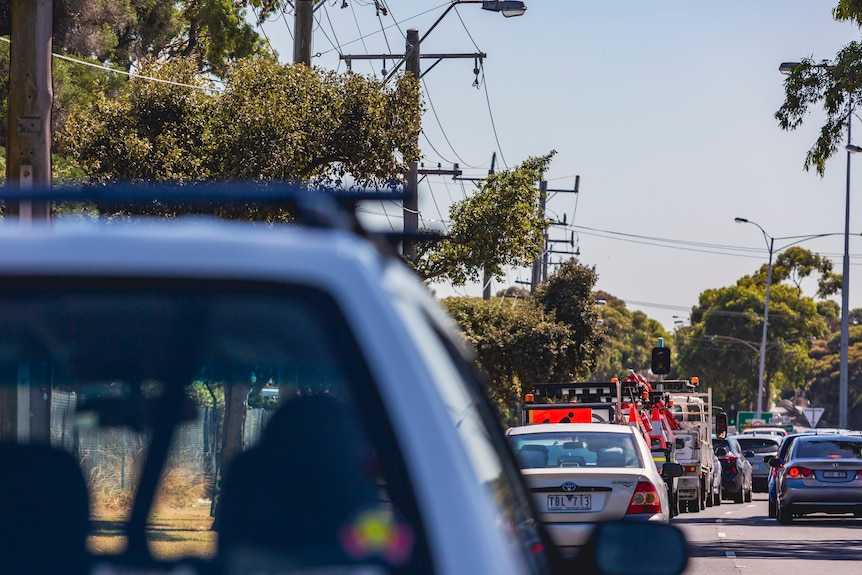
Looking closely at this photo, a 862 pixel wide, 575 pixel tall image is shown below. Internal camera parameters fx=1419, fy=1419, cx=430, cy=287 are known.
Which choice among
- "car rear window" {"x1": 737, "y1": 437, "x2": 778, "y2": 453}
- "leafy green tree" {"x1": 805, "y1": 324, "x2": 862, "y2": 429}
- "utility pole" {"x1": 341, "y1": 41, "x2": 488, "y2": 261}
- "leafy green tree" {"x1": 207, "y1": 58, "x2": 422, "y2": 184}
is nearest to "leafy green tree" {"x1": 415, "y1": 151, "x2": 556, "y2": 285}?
"utility pole" {"x1": 341, "y1": 41, "x2": 488, "y2": 261}

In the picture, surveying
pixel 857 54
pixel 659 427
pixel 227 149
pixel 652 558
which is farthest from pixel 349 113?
pixel 652 558

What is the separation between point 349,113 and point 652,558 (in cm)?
1696

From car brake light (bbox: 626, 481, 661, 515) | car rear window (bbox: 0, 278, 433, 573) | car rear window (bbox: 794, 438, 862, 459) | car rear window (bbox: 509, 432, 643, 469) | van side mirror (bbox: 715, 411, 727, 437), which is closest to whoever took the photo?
car rear window (bbox: 0, 278, 433, 573)

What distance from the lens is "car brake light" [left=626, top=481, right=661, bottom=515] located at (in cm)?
1246

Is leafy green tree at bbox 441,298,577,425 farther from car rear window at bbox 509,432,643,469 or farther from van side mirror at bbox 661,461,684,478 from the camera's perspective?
car rear window at bbox 509,432,643,469

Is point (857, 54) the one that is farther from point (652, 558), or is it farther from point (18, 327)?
point (18, 327)

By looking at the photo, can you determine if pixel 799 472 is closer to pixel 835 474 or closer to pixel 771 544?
pixel 835 474

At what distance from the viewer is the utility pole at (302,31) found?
19594 millimetres

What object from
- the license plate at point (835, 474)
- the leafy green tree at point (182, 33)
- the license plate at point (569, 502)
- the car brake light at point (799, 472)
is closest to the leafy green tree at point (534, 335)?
the leafy green tree at point (182, 33)

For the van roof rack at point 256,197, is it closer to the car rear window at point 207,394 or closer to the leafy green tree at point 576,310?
the car rear window at point 207,394

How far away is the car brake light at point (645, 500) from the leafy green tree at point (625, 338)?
105 meters

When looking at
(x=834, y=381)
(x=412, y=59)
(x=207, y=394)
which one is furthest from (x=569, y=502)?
(x=834, y=381)

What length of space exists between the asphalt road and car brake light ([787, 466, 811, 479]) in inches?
31.7

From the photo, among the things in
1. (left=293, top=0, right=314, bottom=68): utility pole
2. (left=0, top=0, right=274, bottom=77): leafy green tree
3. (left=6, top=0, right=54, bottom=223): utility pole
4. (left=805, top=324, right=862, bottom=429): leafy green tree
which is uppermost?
(left=0, top=0, right=274, bottom=77): leafy green tree
